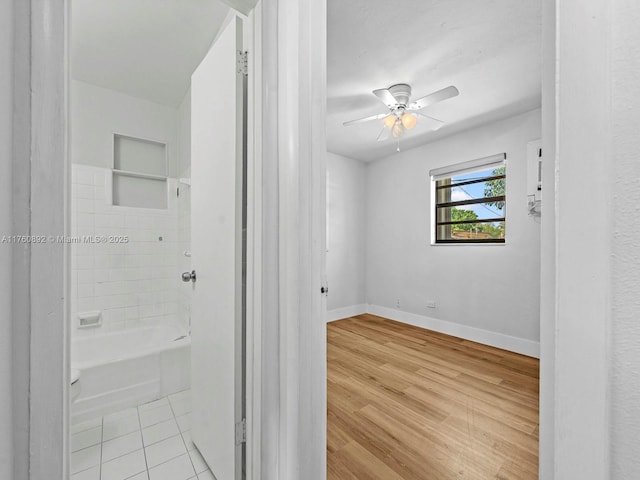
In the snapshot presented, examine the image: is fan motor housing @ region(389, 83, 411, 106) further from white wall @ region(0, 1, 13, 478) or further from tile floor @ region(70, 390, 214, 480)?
tile floor @ region(70, 390, 214, 480)

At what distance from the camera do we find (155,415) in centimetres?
181

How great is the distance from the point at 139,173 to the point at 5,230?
2627mm

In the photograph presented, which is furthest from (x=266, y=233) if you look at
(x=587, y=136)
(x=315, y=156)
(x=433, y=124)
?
(x=433, y=124)

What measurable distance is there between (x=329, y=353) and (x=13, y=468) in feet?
8.34

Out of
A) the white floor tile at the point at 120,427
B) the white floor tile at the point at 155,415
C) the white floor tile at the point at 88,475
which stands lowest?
the white floor tile at the point at 155,415

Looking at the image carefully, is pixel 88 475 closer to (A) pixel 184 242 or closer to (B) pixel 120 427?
(B) pixel 120 427

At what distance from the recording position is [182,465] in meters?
1.40

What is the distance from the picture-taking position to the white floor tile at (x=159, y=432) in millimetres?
1590

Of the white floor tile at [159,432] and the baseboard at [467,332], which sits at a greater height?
the baseboard at [467,332]

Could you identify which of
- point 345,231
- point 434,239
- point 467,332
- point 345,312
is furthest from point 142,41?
point 467,332

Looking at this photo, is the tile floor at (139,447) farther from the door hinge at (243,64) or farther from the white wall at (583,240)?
the door hinge at (243,64)

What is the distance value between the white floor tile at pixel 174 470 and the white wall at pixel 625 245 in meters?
1.68

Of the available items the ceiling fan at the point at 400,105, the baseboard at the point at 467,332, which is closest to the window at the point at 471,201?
the baseboard at the point at 467,332

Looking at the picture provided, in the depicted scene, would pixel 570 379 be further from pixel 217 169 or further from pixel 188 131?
pixel 188 131
